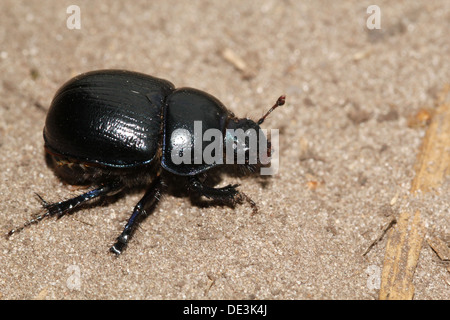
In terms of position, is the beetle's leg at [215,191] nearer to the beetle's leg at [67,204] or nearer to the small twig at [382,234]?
the beetle's leg at [67,204]

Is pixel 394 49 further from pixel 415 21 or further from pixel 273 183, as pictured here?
pixel 273 183

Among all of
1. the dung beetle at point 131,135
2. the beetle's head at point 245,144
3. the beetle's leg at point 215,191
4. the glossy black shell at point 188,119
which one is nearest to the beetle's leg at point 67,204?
the dung beetle at point 131,135

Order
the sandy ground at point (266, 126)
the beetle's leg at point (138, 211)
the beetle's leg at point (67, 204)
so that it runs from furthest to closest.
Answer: the beetle's leg at point (67, 204) → the beetle's leg at point (138, 211) → the sandy ground at point (266, 126)

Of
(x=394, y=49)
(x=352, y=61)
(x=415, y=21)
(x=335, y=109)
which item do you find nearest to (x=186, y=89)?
(x=335, y=109)

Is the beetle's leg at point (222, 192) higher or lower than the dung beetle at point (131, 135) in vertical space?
lower

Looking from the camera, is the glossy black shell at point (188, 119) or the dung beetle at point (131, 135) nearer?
the dung beetle at point (131, 135)

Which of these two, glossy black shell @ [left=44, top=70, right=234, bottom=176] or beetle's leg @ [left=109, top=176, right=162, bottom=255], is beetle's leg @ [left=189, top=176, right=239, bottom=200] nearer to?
glossy black shell @ [left=44, top=70, right=234, bottom=176]
